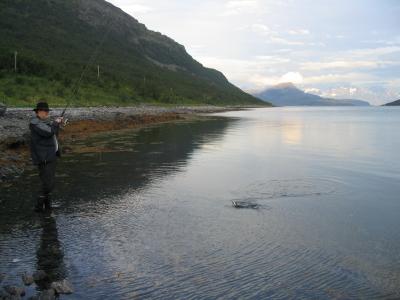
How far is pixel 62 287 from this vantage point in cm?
664

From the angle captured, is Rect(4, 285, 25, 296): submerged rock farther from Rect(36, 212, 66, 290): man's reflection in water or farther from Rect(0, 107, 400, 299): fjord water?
Rect(0, 107, 400, 299): fjord water

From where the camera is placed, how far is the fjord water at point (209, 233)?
711 centimetres

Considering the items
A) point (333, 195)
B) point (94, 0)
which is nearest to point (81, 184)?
point (333, 195)

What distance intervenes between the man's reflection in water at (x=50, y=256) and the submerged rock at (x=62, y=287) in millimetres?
146

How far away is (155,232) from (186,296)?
305 cm

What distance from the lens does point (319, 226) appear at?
10.3m

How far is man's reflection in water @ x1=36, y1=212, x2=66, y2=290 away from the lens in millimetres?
7090

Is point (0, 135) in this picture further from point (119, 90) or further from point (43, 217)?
point (119, 90)

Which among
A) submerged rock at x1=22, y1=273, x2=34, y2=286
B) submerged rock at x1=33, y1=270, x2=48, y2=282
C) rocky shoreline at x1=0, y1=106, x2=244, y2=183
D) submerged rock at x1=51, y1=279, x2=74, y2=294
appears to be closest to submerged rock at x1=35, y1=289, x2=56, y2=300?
submerged rock at x1=51, y1=279, x2=74, y2=294

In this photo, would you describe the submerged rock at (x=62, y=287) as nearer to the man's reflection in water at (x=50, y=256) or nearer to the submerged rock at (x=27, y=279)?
the man's reflection in water at (x=50, y=256)

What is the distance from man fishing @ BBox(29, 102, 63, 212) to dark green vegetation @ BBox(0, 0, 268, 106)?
16.5 ft

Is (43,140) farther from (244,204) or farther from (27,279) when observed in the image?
(244,204)

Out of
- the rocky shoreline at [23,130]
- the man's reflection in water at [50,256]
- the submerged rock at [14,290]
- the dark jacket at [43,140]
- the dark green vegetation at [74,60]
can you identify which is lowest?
the man's reflection in water at [50,256]

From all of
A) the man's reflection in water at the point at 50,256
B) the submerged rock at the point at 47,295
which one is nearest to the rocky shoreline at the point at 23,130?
the man's reflection in water at the point at 50,256
